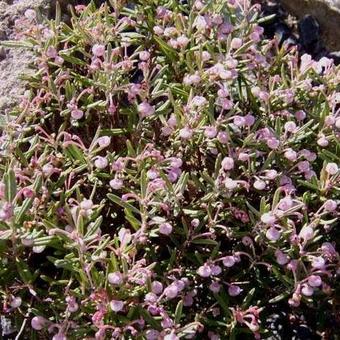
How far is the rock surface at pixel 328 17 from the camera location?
3877 mm

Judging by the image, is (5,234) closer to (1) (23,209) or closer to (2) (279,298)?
(1) (23,209)

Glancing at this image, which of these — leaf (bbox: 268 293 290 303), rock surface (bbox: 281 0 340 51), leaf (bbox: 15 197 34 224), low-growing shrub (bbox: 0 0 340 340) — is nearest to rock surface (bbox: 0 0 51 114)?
low-growing shrub (bbox: 0 0 340 340)

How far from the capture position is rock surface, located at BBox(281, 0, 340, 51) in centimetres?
388

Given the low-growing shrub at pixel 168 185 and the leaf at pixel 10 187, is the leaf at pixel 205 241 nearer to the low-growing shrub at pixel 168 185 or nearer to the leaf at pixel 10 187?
the low-growing shrub at pixel 168 185

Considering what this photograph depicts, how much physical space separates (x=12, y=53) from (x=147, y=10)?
1.86 feet

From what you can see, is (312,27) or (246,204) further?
(312,27)

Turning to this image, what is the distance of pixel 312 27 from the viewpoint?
3.88 m

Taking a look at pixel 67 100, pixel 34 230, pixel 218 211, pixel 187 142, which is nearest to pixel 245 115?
pixel 187 142

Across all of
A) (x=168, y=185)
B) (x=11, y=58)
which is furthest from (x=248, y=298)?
(x=11, y=58)

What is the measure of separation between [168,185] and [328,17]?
7.29ft

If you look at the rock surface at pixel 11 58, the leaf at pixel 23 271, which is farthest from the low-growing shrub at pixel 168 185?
the rock surface at pixel 11 58

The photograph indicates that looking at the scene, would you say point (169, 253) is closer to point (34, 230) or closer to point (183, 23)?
point (34, 230)

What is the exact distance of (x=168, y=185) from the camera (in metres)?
2.02

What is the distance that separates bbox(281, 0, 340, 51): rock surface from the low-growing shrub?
1.43 meters
